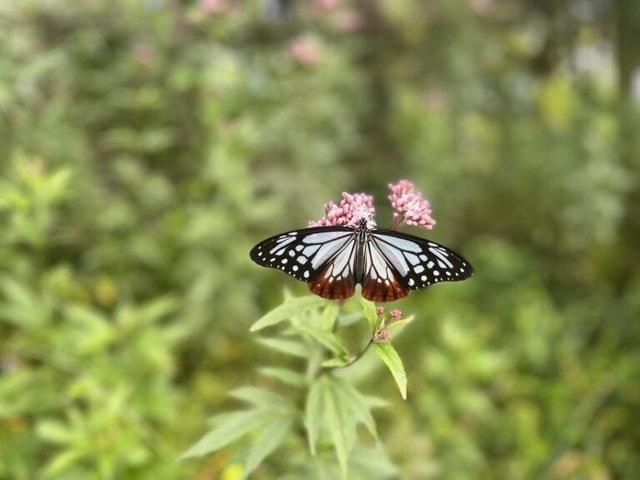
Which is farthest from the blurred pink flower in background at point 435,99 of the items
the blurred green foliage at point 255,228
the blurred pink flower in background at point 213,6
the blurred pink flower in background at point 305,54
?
the blurred pink flower in background at point 213,6

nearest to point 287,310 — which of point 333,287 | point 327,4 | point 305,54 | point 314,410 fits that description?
point 333,287

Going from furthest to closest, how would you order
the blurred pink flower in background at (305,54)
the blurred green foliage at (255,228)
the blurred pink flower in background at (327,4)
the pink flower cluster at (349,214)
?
the blurred pink flower in background at (327,4) < the blurred pink flower in background at (305,54) < the blurred green foliage at (255,228) < the pink flower cluster at (349,214)

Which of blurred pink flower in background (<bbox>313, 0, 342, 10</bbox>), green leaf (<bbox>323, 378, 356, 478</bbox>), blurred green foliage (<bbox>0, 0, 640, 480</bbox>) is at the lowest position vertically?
green leaf (<bbox>323, 378, 356, 478</bbox>)

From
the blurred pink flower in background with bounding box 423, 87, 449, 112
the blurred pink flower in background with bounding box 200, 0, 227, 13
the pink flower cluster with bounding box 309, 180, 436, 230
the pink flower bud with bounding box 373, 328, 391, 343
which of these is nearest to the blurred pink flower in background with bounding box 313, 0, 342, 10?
the blurred pink flower in background with bounding box 200, 0, 227, 13

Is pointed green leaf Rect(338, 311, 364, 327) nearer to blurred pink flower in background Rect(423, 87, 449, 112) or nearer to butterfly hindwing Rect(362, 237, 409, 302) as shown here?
butterfly hindwing Rect(362, 237, 409, 302)

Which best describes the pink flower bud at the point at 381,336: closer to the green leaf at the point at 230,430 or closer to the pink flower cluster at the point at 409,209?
the pink flower cluster at the point at 409,209
